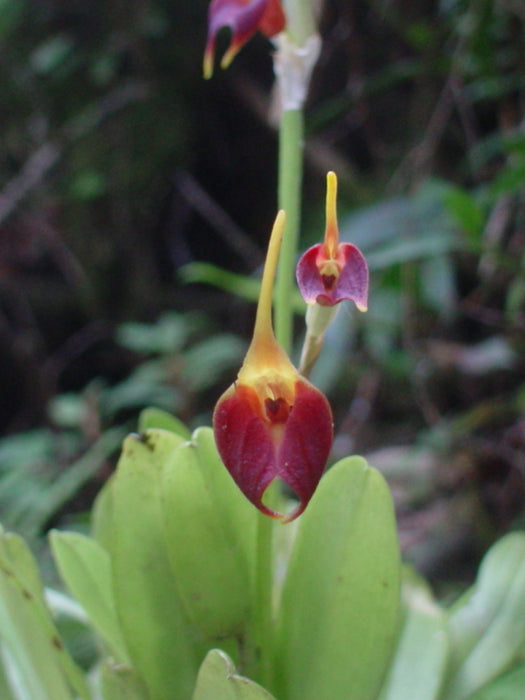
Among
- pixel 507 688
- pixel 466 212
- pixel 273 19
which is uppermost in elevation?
pixel 466 212

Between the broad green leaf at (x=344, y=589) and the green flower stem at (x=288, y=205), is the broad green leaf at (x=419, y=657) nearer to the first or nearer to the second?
the broad green leaf at (x=344, y=589)

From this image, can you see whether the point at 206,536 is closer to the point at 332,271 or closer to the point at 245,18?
the point at 332,271

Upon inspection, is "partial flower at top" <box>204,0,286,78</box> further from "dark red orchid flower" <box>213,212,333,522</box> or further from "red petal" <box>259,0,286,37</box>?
"dark red orchid flower" <box>213,212,333,522</box>

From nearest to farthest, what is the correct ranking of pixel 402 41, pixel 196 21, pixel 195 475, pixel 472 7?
pixel 195 475 < pixel 472 7 < pixel 402 41 < pixel 196 21

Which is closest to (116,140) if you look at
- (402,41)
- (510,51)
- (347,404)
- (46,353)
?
(46,353)

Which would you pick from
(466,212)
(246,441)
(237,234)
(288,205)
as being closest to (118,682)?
(246,441)

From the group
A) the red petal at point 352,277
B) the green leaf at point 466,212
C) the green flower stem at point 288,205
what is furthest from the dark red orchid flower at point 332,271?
the green leaf at point 466,212

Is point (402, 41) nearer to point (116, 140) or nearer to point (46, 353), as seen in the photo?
point (116, 140)
